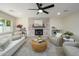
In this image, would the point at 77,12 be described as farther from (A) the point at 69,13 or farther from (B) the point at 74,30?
(B) the point at 74,30

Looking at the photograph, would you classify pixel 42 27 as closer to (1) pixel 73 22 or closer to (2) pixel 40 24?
(2) pixel 40 24

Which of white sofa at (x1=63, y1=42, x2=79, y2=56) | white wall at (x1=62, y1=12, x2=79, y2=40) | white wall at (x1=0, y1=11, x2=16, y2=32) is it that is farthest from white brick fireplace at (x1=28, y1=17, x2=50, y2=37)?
white sofa at (x1=63, y1=42, x2=79, y2=56)

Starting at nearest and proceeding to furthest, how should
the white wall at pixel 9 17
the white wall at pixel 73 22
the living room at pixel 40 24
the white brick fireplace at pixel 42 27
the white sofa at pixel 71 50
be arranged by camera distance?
the white sofa at pixel 71 50, the living room at pixel 40 24, the white wall at pixel 73 22, the white wall at pixel 9 17, the white brick fireplace at pixel 42 27

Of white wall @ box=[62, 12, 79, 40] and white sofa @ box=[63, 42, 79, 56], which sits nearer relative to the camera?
white sofa @ box=[63, 42, 79, 56]

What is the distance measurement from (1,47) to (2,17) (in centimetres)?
327

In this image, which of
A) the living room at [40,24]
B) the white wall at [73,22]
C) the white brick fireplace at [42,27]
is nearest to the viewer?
the living room at [40,24]

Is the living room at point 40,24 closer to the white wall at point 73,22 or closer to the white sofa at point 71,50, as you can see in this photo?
the white wall at point 73,22

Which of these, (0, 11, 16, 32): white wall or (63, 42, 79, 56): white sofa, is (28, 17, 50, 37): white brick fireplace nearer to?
(0, 11, 16, 32): white wall

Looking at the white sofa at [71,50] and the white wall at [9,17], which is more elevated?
the white wall at [9,17]

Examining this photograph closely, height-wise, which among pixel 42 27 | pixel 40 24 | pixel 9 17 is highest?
pixel 9 17

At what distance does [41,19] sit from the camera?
6.66 meters

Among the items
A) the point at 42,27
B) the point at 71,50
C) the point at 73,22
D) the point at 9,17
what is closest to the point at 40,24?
the point at 42,27

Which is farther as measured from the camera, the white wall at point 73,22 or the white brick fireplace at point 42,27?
the white brick fireplace at point 42,27

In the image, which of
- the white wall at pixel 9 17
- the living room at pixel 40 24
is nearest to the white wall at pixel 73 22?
the living room at pixel 40 24
